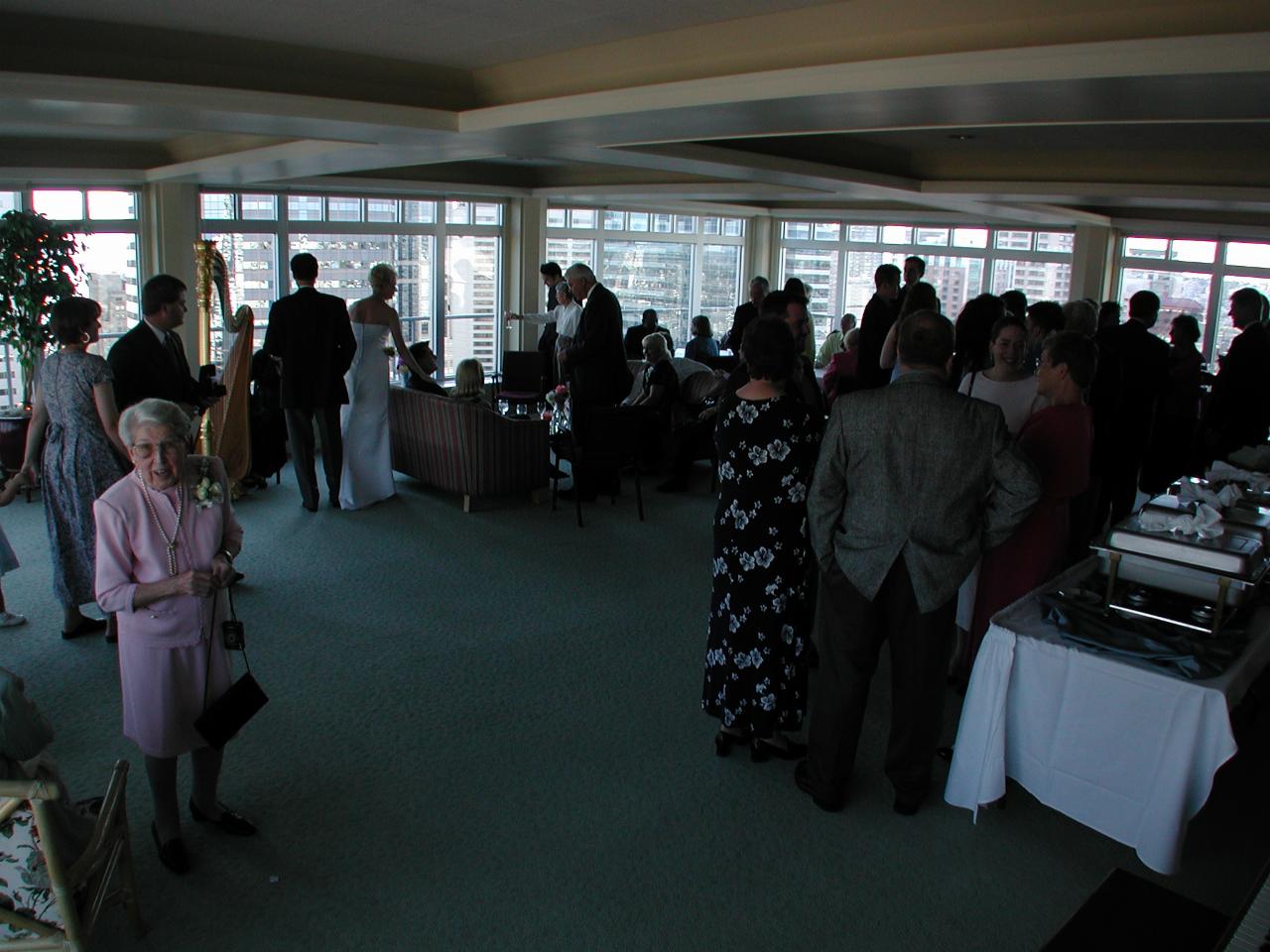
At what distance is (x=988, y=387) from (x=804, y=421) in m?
1.34

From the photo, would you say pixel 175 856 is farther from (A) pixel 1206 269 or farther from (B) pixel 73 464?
(A) pixel 1206 269

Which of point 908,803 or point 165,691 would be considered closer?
point 165,691

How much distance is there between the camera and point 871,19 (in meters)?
3.79

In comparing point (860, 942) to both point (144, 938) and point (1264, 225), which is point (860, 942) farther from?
point (1264, 225)

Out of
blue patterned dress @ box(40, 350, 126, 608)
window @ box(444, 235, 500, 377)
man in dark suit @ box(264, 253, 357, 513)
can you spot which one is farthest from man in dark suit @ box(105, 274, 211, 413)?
window @ box(444, 235, 500, 377)

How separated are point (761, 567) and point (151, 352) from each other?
10.3ft

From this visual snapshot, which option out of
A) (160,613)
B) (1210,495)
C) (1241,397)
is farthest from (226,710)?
(1241,397)

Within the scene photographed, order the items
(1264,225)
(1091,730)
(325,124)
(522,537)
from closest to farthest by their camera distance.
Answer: (1091,730)
(325,124)
(522,537)
(1264,225)

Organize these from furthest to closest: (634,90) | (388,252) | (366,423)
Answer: (388,252), (366,423), (634,90)

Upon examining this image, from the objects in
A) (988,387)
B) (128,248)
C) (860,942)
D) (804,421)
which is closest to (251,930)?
(860,942)

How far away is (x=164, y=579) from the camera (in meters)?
2.78

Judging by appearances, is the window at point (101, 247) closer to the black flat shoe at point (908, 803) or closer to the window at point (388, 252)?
the window at point (388, 252)

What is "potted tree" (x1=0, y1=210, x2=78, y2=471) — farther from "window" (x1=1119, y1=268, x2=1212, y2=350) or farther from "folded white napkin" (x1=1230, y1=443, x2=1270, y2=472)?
"window" (x1=1119, y1=268, x2=1212, y2=350)

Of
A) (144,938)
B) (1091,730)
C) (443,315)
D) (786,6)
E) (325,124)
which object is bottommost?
(144,938)
